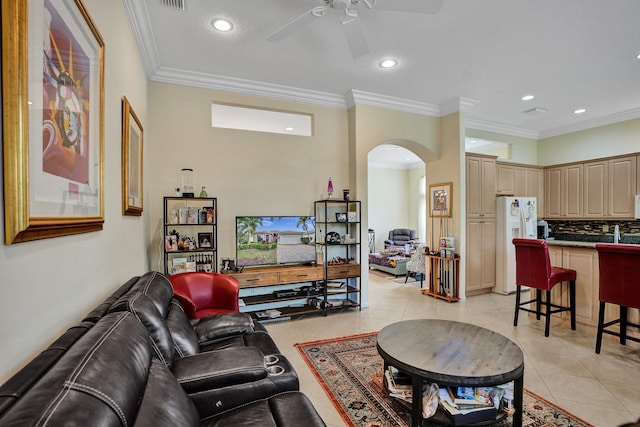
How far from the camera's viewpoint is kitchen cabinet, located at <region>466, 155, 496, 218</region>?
5.16m

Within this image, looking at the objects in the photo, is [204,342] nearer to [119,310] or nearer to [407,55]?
[119,310]

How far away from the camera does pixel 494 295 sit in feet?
17.1

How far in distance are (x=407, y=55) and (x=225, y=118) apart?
2.85m

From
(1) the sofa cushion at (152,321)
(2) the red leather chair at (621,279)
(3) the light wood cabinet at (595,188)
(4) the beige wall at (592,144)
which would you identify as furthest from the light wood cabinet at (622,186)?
(1) the sofa cushion at (152,321)

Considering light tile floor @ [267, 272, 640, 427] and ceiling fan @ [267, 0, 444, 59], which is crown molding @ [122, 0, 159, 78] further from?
light tile floor @ [267, 272, 640, 427]

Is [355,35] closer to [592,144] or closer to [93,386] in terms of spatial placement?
[93,386]

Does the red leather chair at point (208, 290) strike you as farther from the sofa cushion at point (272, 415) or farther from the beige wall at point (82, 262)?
the sofa cushion at point (272, 415)

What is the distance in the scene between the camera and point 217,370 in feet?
4.81

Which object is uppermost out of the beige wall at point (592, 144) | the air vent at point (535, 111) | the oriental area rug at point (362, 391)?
the air vent at point (535, 111)

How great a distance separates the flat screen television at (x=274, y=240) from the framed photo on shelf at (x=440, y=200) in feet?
7.25

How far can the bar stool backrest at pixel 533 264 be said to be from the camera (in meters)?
3.34

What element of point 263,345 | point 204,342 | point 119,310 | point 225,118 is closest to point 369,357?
point 263,345

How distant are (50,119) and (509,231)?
591 cm

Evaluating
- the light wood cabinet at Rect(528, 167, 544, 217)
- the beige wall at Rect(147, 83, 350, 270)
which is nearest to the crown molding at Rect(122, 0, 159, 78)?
the beige wall at Rect(147, 83, 350, 270)
